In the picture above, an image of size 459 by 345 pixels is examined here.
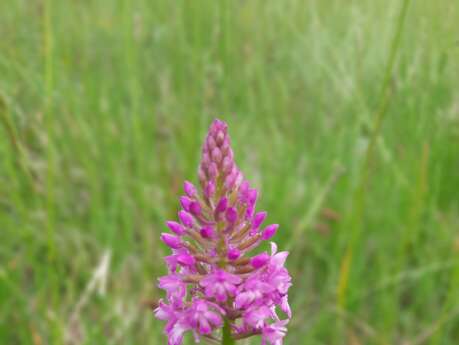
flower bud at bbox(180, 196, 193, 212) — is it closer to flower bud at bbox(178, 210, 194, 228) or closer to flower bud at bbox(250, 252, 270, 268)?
flower bud at bbox(178, 210, 194, 228)

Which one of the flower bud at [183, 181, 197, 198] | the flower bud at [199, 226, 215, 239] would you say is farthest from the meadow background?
the flower bud at [199, 226, 215, 239]

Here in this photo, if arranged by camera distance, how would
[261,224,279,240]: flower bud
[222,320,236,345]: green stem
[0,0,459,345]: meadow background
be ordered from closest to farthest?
[222,320,236,345]: green stem < [261,224,279,240]: flower bud < [0,0,459,345]: meadow background

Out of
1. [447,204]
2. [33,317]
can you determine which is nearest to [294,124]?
[447,204]

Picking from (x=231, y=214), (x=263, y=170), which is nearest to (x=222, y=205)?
(x=231, y=214)

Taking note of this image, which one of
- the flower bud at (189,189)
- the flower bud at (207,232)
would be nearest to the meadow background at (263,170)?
the flower bud at (189,189)

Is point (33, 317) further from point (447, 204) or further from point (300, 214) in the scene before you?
point (447, 204)
